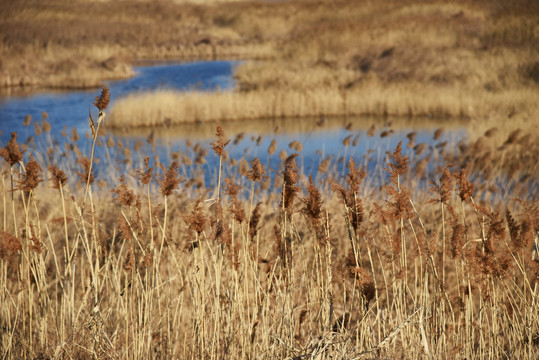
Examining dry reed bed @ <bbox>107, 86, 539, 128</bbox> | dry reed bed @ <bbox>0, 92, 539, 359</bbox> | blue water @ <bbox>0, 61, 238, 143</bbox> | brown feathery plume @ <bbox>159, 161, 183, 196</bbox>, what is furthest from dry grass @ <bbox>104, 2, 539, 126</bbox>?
brown feathery plume @ <bbox>159, 161, 183, 196</bbox>

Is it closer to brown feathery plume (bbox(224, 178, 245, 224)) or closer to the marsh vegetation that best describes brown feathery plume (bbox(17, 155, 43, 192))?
the marsh vegetation

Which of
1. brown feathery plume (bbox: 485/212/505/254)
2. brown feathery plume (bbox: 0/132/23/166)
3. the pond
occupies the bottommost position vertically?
the pond

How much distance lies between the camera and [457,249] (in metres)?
2.15

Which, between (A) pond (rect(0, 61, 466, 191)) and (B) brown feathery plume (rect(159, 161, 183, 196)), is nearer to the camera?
(B) brown feathery plume (rect(159, 161, 183, 196))

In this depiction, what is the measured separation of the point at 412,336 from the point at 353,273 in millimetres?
618

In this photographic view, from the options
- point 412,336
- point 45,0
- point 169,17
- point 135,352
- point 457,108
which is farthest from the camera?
point 169,17

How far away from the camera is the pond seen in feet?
25.8

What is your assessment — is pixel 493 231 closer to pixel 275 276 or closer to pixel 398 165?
pixel 398 165

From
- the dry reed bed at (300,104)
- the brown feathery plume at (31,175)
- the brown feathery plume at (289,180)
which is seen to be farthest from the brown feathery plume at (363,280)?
the dry reed bed at (300,104)

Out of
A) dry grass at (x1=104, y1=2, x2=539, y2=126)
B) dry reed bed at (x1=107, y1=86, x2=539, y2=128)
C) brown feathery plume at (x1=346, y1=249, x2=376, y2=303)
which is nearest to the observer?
brown feathery plume at (x1=346, y1=249, x2=376, y2=303)

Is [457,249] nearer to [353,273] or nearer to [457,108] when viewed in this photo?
[353,273]

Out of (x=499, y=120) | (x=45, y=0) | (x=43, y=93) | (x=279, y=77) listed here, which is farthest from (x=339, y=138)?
(x=45, y=0)

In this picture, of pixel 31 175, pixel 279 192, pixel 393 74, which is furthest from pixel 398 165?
pixel 393 74

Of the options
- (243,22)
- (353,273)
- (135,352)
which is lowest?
(135,352)
